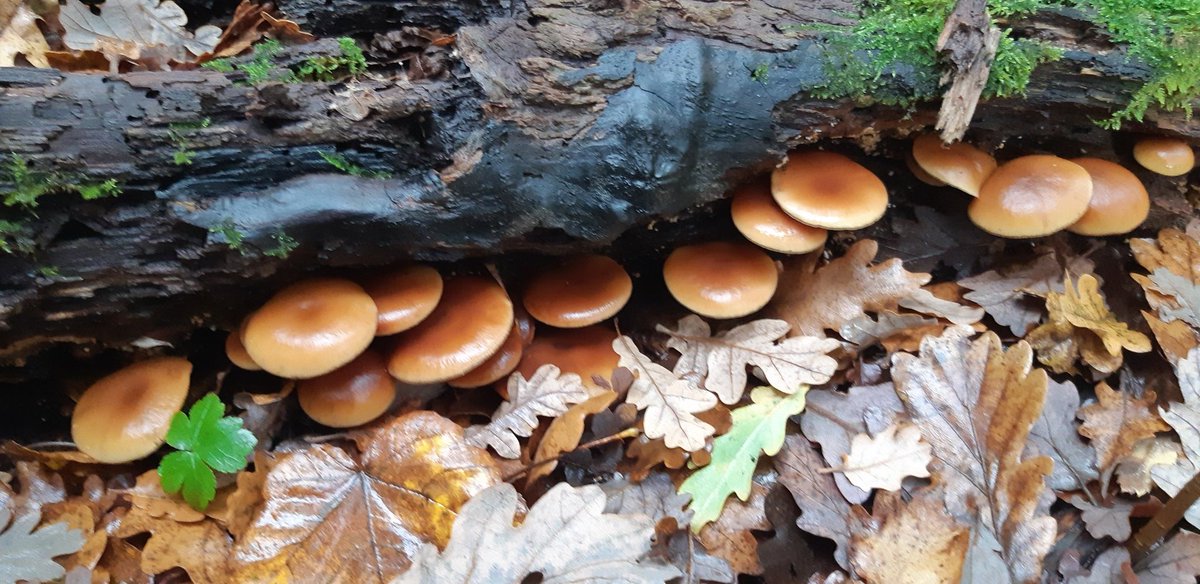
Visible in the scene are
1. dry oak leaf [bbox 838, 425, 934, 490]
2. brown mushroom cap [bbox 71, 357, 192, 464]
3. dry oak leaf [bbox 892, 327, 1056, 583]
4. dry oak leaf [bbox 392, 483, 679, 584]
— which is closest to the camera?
dry oak leaf [bbox 392, 483, 679, 584]

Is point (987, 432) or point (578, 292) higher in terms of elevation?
point (578, 292)

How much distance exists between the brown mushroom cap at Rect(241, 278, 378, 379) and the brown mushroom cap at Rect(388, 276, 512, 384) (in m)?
0.25

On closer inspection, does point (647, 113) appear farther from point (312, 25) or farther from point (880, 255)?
point (312, 25)

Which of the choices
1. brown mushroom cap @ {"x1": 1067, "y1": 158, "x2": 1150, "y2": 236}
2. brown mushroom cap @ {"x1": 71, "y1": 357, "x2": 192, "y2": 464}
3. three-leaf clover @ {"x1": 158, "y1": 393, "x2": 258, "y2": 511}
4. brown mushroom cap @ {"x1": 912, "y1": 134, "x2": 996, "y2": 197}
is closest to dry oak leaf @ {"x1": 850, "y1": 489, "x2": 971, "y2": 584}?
brown mushroom cap @ {"x1": 912, "y1": 134, "x2": 996, "y2": 197}

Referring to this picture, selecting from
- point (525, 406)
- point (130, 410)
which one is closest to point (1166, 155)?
point (525, 406)

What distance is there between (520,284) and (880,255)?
69.9 inches

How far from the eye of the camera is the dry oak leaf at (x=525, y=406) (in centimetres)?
249

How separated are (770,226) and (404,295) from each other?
1.50 m

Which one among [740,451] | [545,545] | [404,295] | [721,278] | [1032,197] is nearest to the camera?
[545,545]

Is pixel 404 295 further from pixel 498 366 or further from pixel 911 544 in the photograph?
pixel 911 544

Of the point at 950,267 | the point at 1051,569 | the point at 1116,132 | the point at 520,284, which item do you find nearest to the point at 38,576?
the point at 520,284

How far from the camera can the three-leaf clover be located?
7.52ft

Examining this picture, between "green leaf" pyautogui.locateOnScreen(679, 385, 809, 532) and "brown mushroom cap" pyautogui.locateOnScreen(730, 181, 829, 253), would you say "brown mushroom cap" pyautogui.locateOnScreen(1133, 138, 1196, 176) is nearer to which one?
"brown mushroom cap" pyautogui.locateOnScreen(730, 181, 829, 253)

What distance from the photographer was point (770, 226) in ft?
8.81
